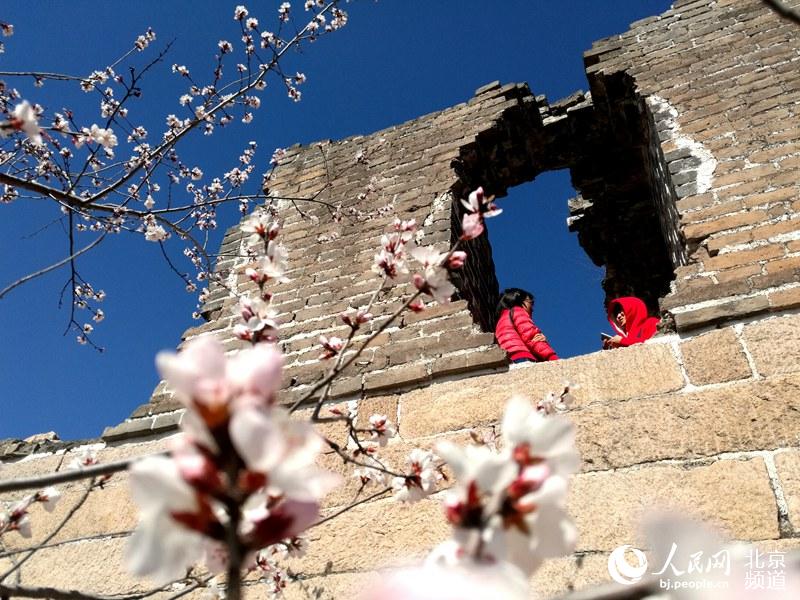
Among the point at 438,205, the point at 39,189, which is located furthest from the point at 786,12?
the point at 438,205

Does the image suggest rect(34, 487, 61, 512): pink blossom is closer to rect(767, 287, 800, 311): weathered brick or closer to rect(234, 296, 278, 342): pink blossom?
rect(234, 296, 278, 342): pink blossom

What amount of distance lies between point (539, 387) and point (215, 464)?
68.7 inches

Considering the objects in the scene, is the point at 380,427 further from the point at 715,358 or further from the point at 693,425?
the point at 715,358

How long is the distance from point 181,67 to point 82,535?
9.03 ft

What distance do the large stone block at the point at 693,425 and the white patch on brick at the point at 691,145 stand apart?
1156mm

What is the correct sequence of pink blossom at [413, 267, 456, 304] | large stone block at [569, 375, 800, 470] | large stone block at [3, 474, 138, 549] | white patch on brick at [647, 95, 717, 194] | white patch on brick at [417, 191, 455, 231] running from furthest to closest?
white patch on brick at [417, 191, 455, 231] → white patch on brick at [647, 95, 717, 194] → large stone block at [3, 474, 138, 549] → large stone block at [569, 375, 800, 470] → pink blossom at [413, 267, 456, 304]

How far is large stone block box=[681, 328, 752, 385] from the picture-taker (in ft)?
5.92

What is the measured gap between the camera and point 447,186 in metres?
3.30

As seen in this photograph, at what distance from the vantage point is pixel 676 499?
1.61m

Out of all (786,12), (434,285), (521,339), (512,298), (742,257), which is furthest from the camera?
(512,298)

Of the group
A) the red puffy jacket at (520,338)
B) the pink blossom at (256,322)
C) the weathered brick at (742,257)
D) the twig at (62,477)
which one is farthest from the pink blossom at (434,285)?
the red puffy jacket at (520,338)

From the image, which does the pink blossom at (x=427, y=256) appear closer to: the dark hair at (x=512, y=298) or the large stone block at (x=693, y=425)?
the large stone block at (x=693, y=425)

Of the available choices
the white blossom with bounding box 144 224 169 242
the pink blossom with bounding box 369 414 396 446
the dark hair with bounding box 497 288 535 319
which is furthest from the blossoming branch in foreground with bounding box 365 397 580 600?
the dark hair with bounding box 497 288 535 319

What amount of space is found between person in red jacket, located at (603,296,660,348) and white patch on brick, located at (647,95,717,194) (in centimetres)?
81
